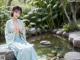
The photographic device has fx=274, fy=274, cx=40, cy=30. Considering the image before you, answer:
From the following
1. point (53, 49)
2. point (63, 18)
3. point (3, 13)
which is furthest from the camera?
point (63, 18)

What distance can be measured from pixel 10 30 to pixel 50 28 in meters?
10.1

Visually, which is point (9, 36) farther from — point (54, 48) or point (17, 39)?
point (54, 48)

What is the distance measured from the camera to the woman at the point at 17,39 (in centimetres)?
548

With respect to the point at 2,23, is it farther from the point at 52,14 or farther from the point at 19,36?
the point at 19,36

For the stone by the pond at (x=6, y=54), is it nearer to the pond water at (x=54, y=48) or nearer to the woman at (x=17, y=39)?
the woman at (x=17, y=39)

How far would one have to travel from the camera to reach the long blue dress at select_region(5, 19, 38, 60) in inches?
216

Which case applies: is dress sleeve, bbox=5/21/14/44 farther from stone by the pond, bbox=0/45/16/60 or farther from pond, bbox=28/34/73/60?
pond, bbox=28/34/73/60

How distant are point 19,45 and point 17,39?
24 centimetres

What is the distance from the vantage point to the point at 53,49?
1026 centimetres

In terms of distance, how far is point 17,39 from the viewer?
581cm

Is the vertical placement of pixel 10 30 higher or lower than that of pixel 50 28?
higher

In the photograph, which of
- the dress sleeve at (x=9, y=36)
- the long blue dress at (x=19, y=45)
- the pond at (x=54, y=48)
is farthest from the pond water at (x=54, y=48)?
the dress sleeve at (x=9, y=36)

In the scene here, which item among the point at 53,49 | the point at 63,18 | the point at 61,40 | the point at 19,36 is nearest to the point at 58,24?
the point at 63,18

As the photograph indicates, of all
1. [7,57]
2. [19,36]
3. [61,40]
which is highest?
[19,36]
